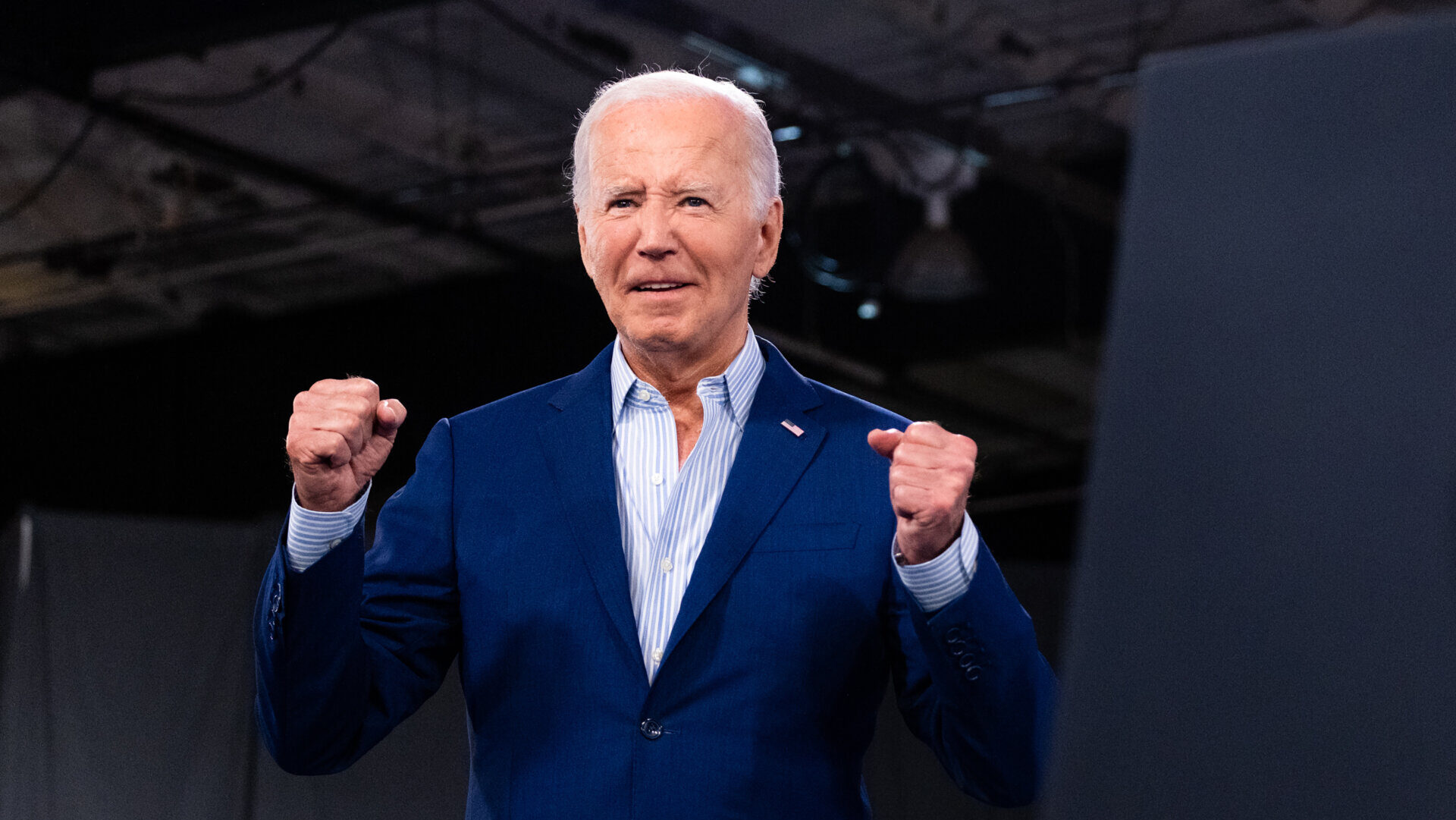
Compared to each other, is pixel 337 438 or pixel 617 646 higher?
pixel 337 438

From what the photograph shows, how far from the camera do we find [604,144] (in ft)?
5.04

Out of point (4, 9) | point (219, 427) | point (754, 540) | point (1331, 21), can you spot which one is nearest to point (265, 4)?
point (4, 9)

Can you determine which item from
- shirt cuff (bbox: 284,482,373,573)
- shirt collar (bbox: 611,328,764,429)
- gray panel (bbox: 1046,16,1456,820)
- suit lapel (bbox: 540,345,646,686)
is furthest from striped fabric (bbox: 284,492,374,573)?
gray panel (bbox: 1046,16,1456,820)

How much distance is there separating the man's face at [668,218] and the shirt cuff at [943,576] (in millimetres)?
446

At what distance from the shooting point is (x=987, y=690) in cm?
123

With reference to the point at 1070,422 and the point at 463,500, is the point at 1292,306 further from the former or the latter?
the point at 1070,422

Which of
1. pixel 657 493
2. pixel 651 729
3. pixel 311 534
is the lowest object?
pixel 651 729

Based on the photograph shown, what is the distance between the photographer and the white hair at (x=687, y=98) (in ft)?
5.06

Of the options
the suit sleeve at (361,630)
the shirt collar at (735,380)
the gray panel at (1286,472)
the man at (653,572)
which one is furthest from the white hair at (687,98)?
the gray panel at (1286,472)

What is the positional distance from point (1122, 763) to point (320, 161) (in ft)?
26.8

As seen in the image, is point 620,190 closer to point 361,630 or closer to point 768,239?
point 768,239

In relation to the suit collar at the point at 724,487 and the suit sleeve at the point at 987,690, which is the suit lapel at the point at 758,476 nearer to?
the suit collar at the point at 724,487

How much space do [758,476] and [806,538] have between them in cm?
8

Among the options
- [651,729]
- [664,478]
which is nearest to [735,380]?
[664,478]
